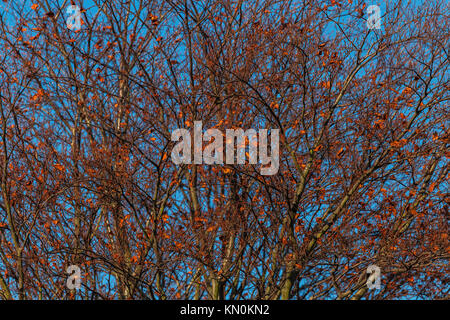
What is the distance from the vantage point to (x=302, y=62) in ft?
31.0

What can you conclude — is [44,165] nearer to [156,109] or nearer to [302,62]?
[156,109]

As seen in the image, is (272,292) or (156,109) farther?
(156,109)

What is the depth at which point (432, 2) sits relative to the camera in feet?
36.7

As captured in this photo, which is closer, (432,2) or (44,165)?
(44,165)

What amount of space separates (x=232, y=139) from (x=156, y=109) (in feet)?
5.80

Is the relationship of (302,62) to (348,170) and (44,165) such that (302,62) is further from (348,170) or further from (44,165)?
(44,165)

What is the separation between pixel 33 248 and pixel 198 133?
12.5 ft
